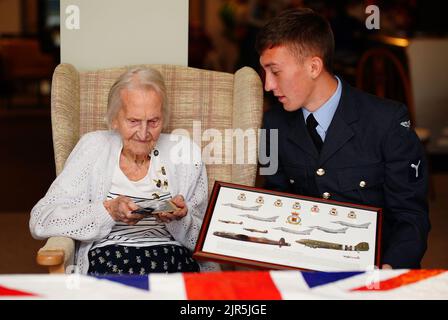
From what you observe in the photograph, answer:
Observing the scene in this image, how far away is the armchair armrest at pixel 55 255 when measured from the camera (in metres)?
2.11

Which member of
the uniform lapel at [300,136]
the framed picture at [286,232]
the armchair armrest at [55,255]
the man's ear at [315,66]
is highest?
the man's ear at [315,66]

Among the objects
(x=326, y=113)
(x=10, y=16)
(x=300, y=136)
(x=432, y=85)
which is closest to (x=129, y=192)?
(x=300, y=136)

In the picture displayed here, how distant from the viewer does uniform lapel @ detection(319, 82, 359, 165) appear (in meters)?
2.38

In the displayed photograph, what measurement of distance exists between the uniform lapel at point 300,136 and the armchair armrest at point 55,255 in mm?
796

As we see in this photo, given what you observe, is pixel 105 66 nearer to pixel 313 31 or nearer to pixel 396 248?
pixel 313 31

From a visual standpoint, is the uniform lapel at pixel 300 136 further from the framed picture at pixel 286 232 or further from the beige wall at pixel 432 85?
the beige wall at pixel 432 85

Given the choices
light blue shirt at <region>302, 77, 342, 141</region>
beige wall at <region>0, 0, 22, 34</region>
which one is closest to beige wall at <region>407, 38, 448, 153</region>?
light blue shirt at <region>302, 77, 342, 141</region>

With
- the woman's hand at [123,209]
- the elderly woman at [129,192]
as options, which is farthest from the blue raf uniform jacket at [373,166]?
the woman's hand at [123,209]

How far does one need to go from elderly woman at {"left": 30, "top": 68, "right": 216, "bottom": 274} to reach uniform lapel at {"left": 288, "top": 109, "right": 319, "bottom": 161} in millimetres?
347

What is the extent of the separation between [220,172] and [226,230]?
0.71m

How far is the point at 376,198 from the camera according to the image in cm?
239

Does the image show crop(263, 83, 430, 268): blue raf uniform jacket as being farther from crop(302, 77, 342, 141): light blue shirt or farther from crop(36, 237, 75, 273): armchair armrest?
crop(36, 237, 75, 273): armchair armrest

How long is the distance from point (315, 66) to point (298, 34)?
115 mm
